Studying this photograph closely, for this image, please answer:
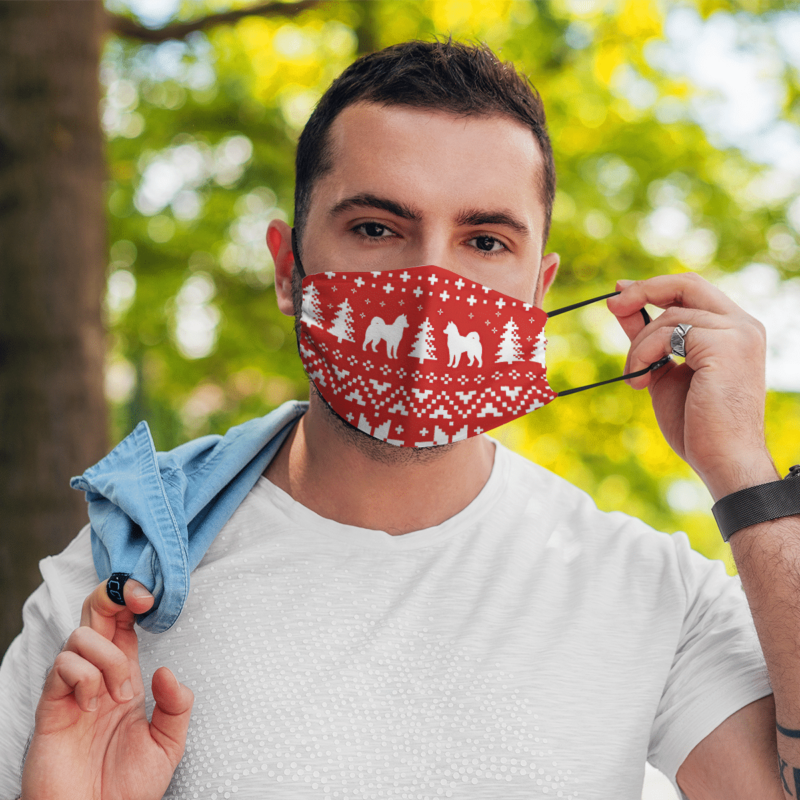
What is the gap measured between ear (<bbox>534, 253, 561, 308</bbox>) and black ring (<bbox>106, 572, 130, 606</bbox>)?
1.43m

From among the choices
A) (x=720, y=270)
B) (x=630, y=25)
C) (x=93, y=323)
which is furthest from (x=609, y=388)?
(x=93, y=323)

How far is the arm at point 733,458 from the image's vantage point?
70.6 inches

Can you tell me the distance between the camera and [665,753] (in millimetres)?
1931

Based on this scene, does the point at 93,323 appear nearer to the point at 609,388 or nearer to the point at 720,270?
the point at 609,388

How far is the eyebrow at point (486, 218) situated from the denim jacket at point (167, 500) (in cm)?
87

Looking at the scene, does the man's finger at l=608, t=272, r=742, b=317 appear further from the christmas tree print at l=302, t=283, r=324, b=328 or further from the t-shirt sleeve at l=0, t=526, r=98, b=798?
the t-shirt sleeve at l=0, t=526, r=98, b=798

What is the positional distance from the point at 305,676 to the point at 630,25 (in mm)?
6672

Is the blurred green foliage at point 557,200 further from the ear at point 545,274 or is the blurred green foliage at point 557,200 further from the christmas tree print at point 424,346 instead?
the christmas tree print at point 424,346

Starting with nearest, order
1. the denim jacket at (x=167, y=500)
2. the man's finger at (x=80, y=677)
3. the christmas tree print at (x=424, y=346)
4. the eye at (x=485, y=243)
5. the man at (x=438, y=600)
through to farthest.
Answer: the man's finger at (x=80, y=677)
the man at (x=438, y=600)
the denim jacket at (x=167, y=500)
the christmas tree print at (x=424, y=346)
the eye at (x=485, y=243)

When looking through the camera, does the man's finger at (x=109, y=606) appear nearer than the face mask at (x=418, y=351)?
Yes

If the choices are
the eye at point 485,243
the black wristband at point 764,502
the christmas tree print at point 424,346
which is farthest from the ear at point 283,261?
the black wristband at point 764,502

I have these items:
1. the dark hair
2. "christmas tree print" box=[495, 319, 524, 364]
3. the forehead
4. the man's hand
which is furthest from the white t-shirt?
the dark hair

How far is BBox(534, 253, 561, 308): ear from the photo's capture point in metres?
2.39

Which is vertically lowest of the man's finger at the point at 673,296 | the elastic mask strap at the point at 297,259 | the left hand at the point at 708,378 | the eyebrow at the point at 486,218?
the left hand at the point at 708,378
